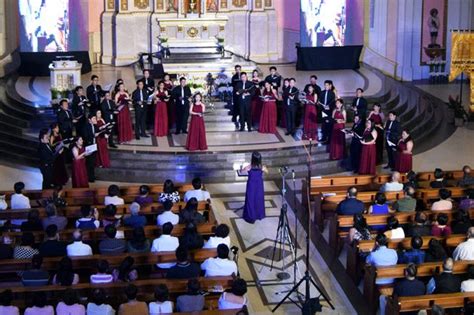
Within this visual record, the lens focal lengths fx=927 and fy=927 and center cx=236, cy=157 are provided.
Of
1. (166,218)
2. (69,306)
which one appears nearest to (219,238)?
(166,218)

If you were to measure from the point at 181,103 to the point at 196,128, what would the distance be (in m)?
1.23

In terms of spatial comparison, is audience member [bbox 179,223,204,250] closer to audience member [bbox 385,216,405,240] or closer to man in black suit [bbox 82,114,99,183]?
audience member [bbox 385,216,405,240]

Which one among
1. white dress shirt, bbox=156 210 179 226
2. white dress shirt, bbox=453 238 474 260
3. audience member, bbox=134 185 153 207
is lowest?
white dress shirt, bbox=453 238 474 260

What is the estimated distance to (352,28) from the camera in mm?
25266

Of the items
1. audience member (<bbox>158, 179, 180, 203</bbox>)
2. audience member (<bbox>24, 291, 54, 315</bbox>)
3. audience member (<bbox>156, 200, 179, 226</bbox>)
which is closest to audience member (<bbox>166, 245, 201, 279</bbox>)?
audience member (<bbox>24, 291, 54, 315</bbox>)

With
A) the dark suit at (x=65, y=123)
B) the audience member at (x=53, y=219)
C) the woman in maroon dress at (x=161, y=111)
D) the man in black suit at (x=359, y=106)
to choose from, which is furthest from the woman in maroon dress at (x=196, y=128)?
the audience member at (x=53, y=219)

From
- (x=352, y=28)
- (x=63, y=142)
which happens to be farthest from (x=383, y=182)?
(x=352, y=28)

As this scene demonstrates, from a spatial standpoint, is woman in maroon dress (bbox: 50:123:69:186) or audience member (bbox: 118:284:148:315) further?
woman in maroon dress (bbox: 50:123:69:186)

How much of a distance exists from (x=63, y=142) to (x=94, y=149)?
1291mm

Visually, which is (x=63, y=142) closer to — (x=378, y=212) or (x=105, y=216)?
(x=105, y=216)

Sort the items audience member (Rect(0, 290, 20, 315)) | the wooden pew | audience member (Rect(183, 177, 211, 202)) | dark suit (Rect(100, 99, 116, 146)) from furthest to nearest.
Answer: dark suit (Rect(100, 99, 116, 146))
audience member (Rect(183, 177, 211, 202))
the wooden pew
audience member (Rect(0, 290, 20, 315))

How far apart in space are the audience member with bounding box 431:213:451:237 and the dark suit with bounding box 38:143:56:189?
23.0ft

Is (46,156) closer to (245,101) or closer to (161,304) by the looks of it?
(245,101)

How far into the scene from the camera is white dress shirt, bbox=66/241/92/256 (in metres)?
11.9
